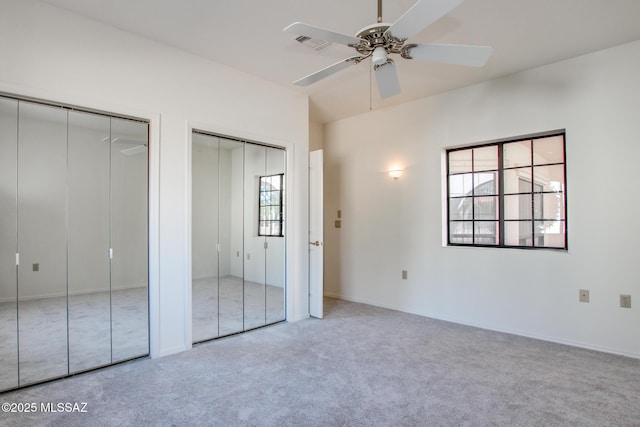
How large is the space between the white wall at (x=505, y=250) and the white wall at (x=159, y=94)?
1.54 m

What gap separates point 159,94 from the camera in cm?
321

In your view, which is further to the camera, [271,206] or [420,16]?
[271,206]

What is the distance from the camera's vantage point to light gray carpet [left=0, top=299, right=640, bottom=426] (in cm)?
222

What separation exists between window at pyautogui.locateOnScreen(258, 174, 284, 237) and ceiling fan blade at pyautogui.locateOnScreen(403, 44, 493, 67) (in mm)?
2349

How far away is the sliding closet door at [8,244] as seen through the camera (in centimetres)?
254

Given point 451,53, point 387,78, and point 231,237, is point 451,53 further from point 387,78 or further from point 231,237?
point 231,237

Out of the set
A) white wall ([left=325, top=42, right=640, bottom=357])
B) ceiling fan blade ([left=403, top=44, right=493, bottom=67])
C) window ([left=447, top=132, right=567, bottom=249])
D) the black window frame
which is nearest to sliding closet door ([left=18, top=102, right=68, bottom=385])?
the black window frame

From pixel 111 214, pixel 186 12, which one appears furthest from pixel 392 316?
pixel 186 12

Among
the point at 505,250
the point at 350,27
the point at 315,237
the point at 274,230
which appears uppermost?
the point at 350,27

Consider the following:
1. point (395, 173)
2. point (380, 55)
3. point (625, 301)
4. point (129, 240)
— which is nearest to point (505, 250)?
point (625, 301)

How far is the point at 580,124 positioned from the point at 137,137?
4.31 m

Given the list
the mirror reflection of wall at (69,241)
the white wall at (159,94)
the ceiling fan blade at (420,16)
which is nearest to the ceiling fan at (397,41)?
the ceiling fan blade at (420,16)

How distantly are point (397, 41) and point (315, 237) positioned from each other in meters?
2.84

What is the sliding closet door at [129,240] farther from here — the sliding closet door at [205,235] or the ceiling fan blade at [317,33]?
the ceiling fan blade at [317,33]
